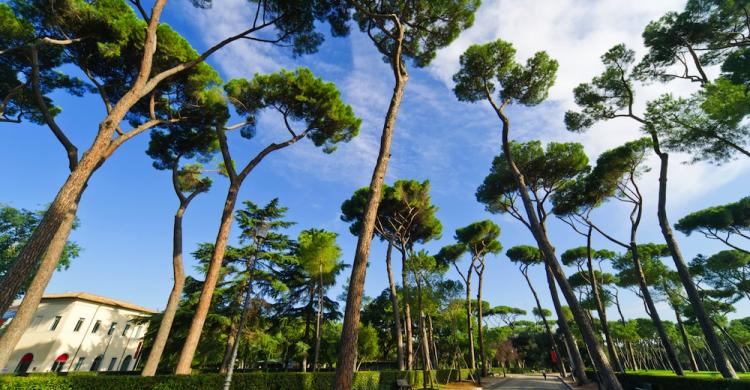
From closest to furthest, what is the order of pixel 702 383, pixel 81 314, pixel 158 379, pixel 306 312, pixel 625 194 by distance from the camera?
pixel 158 379, pixel 702 383, pixel 625 194, pixel 306 312, pixel 81 314

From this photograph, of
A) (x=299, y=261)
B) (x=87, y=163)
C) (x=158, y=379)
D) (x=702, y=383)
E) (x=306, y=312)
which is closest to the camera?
(x=87, y=163)

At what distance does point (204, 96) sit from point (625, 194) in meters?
18.6

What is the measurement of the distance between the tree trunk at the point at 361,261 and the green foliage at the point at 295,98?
4.93 m

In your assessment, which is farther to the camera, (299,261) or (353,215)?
(353,215)

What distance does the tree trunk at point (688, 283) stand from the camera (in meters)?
8.35

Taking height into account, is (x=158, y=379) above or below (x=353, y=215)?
below

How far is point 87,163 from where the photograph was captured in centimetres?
589

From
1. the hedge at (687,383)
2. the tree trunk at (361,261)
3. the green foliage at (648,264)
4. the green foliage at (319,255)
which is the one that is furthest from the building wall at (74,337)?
the green foliage at (648,264)

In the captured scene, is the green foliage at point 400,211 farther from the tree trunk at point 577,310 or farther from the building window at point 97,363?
the building window at point 97,363

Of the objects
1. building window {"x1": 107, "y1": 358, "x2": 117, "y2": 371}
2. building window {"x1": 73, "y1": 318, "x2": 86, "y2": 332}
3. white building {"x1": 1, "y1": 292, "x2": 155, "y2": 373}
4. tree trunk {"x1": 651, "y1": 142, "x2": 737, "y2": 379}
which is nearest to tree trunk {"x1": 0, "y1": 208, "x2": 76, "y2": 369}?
white building {"x1": 1, "y1": 292, "x2": 155, "y2": 373}

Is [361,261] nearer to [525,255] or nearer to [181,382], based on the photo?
[181,382]

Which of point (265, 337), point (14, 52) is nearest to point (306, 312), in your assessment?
point (265, 337)

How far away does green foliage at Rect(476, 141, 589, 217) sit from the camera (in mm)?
13602

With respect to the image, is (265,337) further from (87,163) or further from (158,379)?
(87,163)
